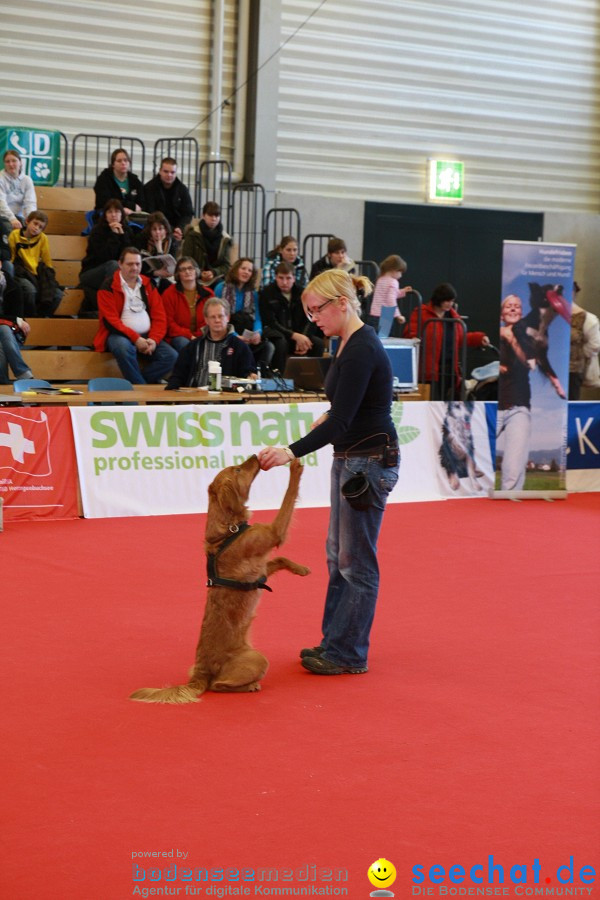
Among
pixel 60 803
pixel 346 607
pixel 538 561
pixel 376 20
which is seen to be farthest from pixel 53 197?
pixel 60 803

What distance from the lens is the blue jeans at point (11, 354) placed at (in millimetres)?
10695

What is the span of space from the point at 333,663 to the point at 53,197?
32.3ft

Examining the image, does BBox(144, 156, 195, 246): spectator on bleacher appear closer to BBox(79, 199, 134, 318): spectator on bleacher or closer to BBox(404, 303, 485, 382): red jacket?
BBox(79, 199, 134, 318): spectator on bleacher

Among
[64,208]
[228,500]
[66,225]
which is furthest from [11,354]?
[228,500]

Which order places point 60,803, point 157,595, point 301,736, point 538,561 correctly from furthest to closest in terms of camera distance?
point 538,561 < point 157,595 < point 301,736 < point 60,803

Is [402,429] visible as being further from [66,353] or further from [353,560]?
[353,560]

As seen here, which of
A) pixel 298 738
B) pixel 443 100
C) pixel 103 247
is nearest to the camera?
pixel 298 738

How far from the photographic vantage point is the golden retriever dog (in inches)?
188

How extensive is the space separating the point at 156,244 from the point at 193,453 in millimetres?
3945

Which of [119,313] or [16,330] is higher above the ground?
[119,313]

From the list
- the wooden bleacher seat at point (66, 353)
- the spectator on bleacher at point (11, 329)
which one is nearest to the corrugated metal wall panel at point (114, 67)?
the wooden bleacher seat at point (66, 353)

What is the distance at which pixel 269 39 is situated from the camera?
15.0 m

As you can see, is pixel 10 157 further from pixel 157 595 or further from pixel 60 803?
pixel 60 803

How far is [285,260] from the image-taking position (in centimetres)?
1260
